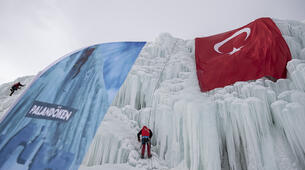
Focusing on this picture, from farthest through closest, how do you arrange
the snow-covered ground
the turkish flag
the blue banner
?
the turkish flag < the snow-covered ground < the blue banner

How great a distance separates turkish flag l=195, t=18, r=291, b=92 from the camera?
18.0 ft

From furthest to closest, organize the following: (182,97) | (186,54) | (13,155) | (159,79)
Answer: (186,54) → (159,79) → (182,97) → (13,155)

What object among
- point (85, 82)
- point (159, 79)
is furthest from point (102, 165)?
point (159, 79)

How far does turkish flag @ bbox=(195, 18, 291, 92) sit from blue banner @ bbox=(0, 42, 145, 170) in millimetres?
3656

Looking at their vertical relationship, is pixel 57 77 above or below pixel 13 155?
above

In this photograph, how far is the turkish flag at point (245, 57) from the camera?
548 centimetres

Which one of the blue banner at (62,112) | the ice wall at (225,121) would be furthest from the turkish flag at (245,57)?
the blue banner at (62,112)

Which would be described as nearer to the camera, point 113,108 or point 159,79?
point 113,108

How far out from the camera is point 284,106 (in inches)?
173

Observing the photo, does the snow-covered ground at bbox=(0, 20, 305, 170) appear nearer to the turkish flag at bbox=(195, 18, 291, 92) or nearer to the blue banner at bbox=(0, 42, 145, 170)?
the turkish flag at bbox=(195, 18, 291, 92)

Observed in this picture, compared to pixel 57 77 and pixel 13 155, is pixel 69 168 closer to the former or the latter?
pixel 13 155

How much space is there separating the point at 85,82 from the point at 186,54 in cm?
585

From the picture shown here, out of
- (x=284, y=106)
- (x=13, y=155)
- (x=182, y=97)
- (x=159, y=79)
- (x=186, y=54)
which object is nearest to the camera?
(x=13, y=155)

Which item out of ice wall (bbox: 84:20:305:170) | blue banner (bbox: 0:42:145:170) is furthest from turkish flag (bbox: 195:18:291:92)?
blue banner (bbox: 0:42:145:170)
